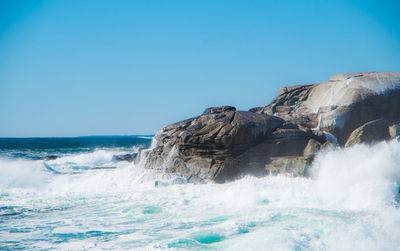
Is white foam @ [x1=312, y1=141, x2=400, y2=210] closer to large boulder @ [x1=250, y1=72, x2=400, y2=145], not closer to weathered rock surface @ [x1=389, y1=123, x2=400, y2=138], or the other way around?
weathered rock surface @ [x1=389, y1=123, x2=400, y2=138]

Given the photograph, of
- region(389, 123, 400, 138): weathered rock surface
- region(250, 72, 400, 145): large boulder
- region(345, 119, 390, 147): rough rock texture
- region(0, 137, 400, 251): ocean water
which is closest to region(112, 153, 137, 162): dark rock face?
region(0, 137, 400, 251): ocean water

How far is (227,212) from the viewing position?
7.85 metres

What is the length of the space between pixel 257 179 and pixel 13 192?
9141 mm

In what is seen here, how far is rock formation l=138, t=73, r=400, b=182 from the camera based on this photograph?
39.1ft

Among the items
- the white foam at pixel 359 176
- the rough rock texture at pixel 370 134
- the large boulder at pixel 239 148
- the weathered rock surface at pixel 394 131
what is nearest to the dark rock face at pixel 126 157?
the large boulder at pixel 239 148

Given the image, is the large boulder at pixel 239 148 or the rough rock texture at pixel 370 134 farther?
the rough rock texture at pixel 370 134

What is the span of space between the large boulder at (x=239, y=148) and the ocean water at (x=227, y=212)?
546 mm

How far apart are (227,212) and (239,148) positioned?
4.72m

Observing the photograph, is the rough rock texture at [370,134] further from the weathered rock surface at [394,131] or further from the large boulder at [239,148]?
the large boulder at [239,148]

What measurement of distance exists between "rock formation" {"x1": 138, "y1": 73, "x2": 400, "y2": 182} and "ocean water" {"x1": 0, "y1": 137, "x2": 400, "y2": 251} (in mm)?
662

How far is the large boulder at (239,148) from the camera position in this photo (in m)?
11.7

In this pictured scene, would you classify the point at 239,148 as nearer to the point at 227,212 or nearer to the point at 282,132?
the point at 282,132

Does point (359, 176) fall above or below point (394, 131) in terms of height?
below

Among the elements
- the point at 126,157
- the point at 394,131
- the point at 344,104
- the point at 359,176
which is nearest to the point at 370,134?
the point at 394,131
